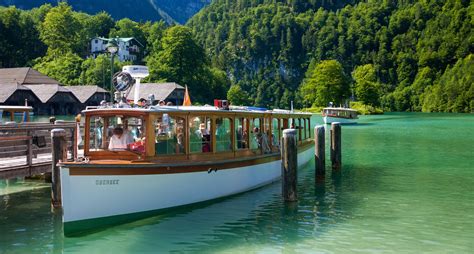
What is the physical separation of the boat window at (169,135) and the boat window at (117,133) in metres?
0.58

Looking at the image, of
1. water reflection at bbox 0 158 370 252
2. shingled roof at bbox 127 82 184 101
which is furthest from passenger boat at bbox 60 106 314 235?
shingled roof at bbox 127 82 184 101

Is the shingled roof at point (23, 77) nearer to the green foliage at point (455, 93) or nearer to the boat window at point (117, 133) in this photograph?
the boat window at point (117, 133)

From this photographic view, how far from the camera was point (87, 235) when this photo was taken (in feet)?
55.1

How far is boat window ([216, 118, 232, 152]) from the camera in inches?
822

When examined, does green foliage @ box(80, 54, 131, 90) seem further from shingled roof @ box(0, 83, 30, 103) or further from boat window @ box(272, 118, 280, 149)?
boat window @ box(272, 118, 280, 149)

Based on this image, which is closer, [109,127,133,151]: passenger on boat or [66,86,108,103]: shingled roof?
[109,127,133,151]: passenger on boat

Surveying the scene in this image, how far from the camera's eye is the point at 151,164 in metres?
17.6

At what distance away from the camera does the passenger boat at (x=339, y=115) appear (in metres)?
88.4

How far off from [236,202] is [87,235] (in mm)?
6594

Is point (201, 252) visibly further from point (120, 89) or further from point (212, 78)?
point (212, 78)

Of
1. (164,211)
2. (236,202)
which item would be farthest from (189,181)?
(236,202)

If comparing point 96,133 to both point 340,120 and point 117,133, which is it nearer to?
point 117,133

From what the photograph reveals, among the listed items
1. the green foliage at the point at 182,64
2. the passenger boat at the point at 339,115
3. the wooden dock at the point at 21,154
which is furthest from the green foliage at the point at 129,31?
the wooden dock at the point at 21,154

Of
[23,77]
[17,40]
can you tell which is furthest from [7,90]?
[17,40]
